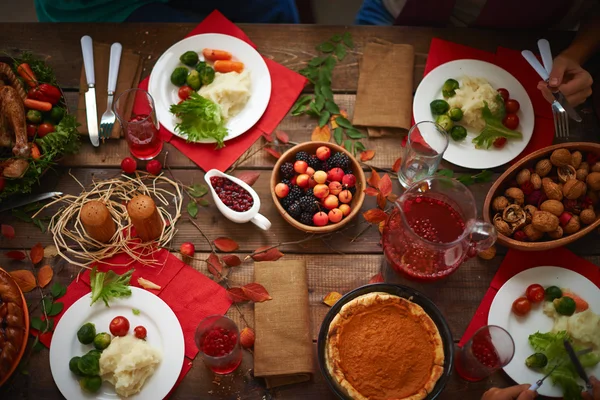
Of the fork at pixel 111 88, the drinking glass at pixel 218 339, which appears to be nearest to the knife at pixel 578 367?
the drinking glass at pixel 218 339

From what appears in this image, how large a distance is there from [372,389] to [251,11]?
5.90 feet

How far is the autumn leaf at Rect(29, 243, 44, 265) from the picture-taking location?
188cm

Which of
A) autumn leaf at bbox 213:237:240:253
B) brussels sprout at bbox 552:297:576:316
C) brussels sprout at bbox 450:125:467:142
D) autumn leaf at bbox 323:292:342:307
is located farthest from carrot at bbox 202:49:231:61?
brussels sprout at bbox 552:297:576:316

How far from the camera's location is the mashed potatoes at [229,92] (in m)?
2.03

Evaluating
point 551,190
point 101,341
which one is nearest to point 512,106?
point 551,190

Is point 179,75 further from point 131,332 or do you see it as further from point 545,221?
point 545,221

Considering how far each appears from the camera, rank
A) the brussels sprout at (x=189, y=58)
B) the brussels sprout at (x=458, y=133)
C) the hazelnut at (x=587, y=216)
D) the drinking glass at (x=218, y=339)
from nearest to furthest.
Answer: the drinking glass at (x=218, y=339), the hazelnut at (x=587, y=216), the brussels sprout at (x=458, y=133), the brussels sprout at (x=189, y=58)

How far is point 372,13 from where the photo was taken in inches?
93.6

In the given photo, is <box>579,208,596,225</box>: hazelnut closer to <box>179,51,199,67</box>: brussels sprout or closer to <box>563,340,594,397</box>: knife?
<box>563,340,594,397</box>: knife

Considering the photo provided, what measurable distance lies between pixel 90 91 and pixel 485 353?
1887mm

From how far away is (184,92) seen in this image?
2.08 m

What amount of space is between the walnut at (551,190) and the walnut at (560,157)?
73 millimetres

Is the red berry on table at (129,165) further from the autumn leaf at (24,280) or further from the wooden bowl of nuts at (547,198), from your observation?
the wooden bowl of nuts at (547,198)

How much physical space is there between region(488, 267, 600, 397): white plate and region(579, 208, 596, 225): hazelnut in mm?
201
